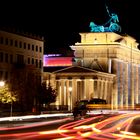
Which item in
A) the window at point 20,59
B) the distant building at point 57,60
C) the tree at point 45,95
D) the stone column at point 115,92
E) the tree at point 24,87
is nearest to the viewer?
the tree at point 24,87

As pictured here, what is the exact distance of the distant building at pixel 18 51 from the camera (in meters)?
115

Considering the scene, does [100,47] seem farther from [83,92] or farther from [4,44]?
[4,44]

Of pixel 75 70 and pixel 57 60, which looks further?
pixel 57 60

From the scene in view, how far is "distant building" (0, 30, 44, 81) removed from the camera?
4525 inches

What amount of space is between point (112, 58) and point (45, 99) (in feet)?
141

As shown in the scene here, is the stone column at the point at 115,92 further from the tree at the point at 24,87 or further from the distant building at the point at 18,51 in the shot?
the tree at the point at 24,87

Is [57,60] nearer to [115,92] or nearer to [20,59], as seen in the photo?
[115,92]

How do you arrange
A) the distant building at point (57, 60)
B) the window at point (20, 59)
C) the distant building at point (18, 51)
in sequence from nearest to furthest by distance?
the distant building at point (18, 51) < the window at point (20, 59) < the distant building at point (57, 60)

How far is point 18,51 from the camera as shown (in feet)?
400

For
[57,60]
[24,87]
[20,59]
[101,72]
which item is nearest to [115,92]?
[101,72]

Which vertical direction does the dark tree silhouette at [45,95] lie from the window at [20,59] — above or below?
below

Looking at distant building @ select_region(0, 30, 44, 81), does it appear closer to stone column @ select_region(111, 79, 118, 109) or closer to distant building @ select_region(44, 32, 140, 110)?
distant building @ select_region(44, 32, 140, 110)

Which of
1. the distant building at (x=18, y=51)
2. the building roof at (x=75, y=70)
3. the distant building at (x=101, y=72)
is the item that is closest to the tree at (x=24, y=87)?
the distant building at (x=18, y=51)

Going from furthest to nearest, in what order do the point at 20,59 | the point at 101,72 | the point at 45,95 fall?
the point at 101,72, the point at 20,59, the point at 45,95
